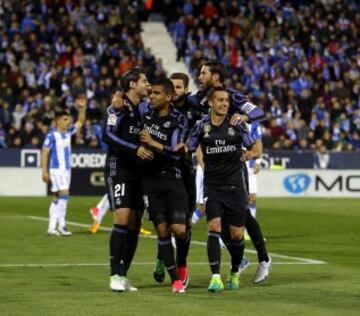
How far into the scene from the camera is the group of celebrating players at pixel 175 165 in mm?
12562

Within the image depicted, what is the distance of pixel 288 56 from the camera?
45.3 m

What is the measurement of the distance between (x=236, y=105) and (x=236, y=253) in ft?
5.36

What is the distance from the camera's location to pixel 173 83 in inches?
516

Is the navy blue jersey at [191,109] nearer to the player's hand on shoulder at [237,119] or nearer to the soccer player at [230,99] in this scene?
the soccer player at [230,99]

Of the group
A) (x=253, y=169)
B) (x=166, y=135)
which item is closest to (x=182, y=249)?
(x=166, y=135)

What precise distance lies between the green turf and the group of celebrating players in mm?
420

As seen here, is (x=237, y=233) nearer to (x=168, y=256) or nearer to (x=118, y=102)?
(x=168, y=256)

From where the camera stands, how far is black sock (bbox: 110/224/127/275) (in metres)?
12.6

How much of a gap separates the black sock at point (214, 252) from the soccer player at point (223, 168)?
13mm

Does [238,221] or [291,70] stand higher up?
[291,70]

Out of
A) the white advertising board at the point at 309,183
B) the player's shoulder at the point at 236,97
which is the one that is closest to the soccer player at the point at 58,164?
the player's shoulder at the point at 236,97

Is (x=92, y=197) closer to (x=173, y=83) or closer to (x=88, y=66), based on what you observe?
(x=88, y=66)

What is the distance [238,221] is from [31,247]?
6.16 m

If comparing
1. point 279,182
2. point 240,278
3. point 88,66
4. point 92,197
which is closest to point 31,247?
point 240,278
